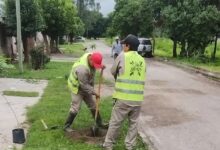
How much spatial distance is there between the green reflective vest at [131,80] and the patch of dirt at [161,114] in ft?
10.3

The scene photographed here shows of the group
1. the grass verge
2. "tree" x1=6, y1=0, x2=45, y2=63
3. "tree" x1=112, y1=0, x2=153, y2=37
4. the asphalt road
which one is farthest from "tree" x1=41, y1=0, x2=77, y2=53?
the grass verge

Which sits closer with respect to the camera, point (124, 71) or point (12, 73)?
point (124, 71)

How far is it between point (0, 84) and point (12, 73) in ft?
12.7

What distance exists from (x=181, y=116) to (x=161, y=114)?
53cm

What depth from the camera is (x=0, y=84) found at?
16.5m

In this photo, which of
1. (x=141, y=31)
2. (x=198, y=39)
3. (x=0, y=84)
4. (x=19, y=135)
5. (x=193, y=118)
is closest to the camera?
(x=19, y=135)

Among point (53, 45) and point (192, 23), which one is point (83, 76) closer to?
point (192, 23)

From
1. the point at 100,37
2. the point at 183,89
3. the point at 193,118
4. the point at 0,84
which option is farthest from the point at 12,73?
the point at 100,37

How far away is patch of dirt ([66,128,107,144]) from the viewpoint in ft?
28.1

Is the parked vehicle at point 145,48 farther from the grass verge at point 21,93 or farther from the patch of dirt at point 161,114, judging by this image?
the grass verge at point 21,93

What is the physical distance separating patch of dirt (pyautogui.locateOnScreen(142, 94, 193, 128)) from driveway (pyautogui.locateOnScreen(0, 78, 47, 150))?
3004 mm

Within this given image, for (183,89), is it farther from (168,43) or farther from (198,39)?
(168,43)

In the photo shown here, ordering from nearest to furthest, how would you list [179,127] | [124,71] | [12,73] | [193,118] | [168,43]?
[124,71]
[179,127]
[193,118]
[12,73]
[168,43]

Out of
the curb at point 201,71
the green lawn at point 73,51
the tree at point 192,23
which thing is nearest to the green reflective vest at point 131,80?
the curb at point 201,71
